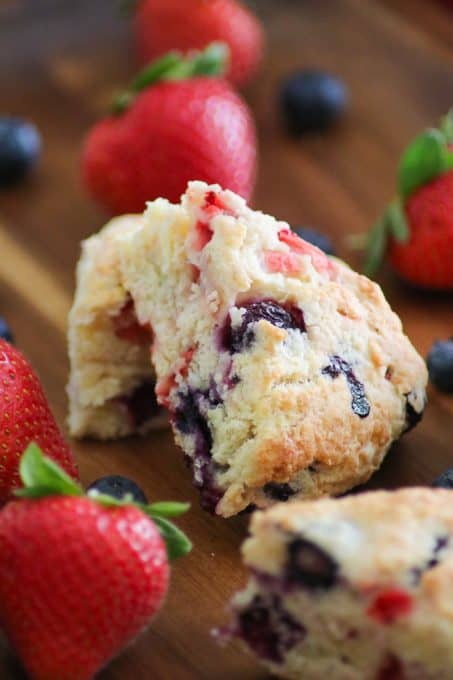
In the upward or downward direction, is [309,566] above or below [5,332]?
above

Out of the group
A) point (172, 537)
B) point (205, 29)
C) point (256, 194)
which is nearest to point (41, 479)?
point (172, 537)

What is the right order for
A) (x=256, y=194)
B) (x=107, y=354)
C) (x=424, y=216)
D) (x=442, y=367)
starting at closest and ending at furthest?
Result: (x=107, y=354) → (x=442, y=367) → (x=424, y=216) → (x=256, y=194)

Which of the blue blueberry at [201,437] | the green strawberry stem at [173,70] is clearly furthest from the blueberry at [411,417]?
the green strawberry stem at [173,70]

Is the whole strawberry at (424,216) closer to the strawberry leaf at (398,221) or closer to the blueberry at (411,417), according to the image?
the strawberry leaf at (398,221)

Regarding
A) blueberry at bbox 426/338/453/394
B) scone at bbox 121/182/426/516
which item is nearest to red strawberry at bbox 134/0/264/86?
blueberry at bbox 426/338/453/394

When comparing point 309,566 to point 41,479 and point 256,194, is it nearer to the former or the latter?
point 41,479

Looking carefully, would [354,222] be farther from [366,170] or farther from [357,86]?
[357,86]
